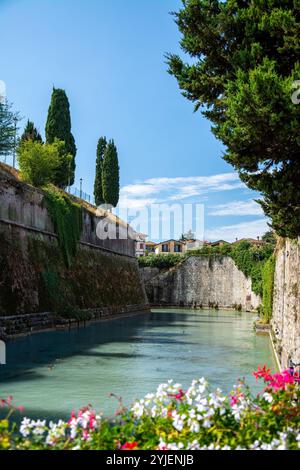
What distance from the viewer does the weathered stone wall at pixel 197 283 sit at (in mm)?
64375

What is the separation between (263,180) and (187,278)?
55860 millimetres

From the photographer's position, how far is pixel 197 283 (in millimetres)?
66312

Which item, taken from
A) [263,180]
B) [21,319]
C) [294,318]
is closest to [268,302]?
[21,319]

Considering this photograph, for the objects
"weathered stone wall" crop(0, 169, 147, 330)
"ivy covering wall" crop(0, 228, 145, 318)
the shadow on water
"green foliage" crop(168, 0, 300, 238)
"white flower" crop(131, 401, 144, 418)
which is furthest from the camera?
"weathered stone wall" crop(0, 169, 147, 330)

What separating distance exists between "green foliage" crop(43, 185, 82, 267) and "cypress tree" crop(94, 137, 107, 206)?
84.4 feet

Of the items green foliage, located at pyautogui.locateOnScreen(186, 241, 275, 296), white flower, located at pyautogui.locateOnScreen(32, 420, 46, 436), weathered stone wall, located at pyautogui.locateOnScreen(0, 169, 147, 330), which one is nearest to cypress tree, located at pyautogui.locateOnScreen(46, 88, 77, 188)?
weathered stone wall, located at pyautogui.locateOnScreen(0, 169, 147, 330)

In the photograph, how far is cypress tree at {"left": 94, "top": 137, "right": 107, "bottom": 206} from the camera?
210 feet

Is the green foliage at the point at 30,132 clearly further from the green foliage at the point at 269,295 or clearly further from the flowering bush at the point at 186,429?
the flowering bush at the point at 186,429

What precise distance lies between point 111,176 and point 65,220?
1105 inches

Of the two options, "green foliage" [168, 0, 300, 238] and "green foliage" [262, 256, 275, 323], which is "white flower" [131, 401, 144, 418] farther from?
"green foliage" [262, 256, 275, 323]

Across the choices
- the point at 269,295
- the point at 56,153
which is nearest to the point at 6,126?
the point at 56,153
